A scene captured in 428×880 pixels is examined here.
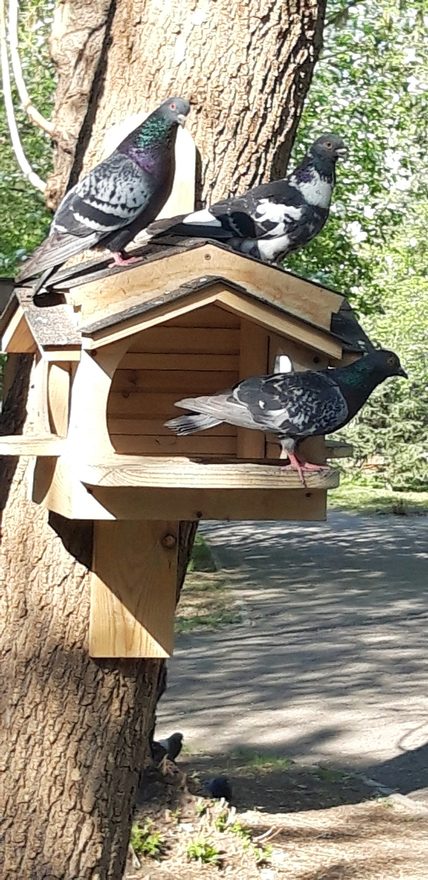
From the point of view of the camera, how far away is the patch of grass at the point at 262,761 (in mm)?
6027

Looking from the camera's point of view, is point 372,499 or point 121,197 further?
point 372,499

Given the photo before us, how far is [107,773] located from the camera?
2914 millimetres

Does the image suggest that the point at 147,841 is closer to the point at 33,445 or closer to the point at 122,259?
the point at 33,445

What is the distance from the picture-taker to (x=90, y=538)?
288 centimetres

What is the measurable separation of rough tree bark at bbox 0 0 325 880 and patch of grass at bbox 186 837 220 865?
163 cm

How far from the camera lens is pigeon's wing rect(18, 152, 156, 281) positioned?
8.95 ft

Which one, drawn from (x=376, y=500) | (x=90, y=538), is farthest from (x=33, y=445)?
(x=376, y=500)

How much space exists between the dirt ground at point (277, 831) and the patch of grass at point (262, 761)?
0.22 metres

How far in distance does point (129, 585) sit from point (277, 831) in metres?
2.56

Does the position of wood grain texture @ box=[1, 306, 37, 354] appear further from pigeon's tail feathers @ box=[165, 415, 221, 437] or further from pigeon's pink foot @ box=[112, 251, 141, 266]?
pigeon's tail feathers @ box=[165, 415, 221, 437]

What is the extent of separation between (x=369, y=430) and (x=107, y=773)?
68.0ft

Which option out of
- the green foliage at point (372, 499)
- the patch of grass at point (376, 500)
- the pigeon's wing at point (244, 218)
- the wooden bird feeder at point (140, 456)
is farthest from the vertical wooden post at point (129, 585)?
the patch of grass at point (376, 500)

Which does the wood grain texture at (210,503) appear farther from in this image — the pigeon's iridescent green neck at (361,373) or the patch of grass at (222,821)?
the patch of grass at (222,821)

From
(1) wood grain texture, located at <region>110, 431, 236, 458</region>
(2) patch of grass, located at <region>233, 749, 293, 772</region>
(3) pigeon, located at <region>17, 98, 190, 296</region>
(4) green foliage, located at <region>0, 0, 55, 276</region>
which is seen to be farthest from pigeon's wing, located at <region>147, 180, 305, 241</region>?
(4) green foliage, located at <region>0, 0, 55, 276</region>
